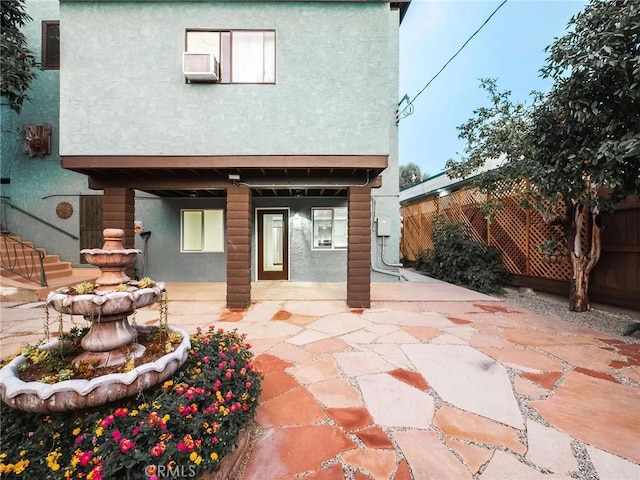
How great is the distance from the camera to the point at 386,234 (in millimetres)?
7387

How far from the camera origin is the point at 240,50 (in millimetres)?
4594

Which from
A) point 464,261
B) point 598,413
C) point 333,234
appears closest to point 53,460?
point 598,413

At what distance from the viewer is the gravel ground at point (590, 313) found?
378cm

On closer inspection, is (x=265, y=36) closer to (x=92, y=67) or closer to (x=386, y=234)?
(x=92, y=67)

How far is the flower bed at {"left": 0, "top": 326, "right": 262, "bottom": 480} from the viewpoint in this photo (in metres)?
1.26

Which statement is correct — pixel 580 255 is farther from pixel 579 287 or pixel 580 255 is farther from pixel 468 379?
pixel 468 379

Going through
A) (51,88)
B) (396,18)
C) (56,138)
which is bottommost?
(56,138)

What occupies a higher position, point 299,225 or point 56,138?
point 56,138

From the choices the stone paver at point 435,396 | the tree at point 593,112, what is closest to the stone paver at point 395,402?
the stone paver at point 435,396

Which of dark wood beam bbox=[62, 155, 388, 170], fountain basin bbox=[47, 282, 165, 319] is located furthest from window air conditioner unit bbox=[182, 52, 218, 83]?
fountain basin bbox=[47, 282, 165, 319]

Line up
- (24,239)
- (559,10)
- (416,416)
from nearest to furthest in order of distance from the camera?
(416,416)
(559,10)
(24,239)

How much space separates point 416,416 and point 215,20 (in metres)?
6.11

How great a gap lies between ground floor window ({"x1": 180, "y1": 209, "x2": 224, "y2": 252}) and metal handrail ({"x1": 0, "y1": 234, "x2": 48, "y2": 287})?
2877mm

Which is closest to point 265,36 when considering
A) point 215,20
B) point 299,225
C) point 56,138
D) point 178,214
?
point 215,20
